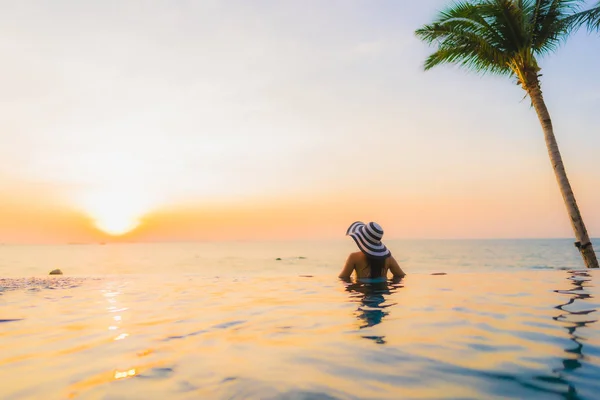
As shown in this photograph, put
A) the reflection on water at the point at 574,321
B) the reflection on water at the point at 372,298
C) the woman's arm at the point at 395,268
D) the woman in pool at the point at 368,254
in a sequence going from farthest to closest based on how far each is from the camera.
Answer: the woman's arm at the point at 395,268 < the woman in pool at the point at 368,254 < the reflection on water at the point at 372,298 < the reflection on water at the point at 574,321

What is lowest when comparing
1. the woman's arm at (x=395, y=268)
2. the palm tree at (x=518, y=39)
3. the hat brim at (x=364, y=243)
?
the woman's arm at (x=395, y=268)

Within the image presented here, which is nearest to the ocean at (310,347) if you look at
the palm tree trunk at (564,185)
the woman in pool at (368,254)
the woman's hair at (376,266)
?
the woman in pool at (368,254)

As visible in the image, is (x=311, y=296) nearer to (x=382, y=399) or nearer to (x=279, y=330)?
(x=279, y=330)

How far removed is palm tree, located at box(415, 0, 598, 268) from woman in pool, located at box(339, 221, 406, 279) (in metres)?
7.70

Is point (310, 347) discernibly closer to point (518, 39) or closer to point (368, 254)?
point (368, 254)

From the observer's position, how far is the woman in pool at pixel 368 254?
8.19m

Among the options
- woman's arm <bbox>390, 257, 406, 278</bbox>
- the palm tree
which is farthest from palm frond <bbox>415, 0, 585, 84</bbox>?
woman's arm <bbox>390, 257, 406, 278</bbox>

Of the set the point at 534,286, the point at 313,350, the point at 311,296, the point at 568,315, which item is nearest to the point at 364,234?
the point at 311,296

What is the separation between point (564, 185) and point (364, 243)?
28.2ft

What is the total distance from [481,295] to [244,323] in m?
4.03

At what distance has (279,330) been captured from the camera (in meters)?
4.19

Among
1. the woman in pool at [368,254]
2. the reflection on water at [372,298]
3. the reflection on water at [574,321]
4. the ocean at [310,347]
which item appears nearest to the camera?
the ocean at [310,347]

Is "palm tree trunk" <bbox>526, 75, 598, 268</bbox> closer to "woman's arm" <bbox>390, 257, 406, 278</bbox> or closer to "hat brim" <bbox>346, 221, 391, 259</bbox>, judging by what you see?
"woman's arm" <bbox>390, 257, 406, 278</bbox>

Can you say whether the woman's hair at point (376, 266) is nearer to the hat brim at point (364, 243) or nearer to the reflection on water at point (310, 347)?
the hat brim at point (364, 243)
